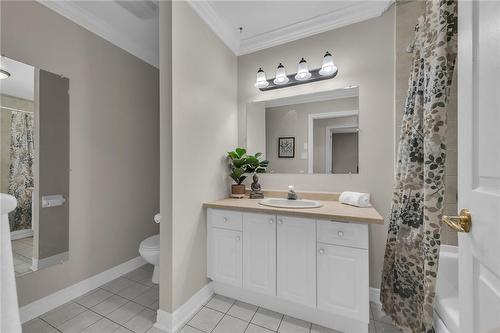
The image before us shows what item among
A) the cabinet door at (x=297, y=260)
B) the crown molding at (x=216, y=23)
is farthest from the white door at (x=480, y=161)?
the crown molding at (x=216, y=23)

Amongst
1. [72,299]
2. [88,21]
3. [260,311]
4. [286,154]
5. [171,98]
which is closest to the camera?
[171,98]

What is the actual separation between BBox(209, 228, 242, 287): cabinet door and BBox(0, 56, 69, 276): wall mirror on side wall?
1.31m

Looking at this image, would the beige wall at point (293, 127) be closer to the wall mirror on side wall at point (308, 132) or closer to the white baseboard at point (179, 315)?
the wall mirror on side wall at point (308, 132)

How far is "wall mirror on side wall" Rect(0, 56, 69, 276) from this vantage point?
1499 mm

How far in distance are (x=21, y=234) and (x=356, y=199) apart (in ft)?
8.65

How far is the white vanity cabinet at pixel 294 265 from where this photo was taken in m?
1.36

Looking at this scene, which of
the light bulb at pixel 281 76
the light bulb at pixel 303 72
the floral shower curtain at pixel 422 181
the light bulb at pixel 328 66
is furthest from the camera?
the light bulb at pixel 281 76

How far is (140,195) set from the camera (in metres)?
2.53

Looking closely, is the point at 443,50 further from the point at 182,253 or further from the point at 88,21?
the point at 88,21

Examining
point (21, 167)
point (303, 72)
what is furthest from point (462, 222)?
point (21, 167)

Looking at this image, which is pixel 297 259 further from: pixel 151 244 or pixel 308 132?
pixel 151 244

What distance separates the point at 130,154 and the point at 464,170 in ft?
9.09

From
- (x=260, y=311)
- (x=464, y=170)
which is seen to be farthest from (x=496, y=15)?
(x=260, y=311)

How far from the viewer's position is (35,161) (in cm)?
164
